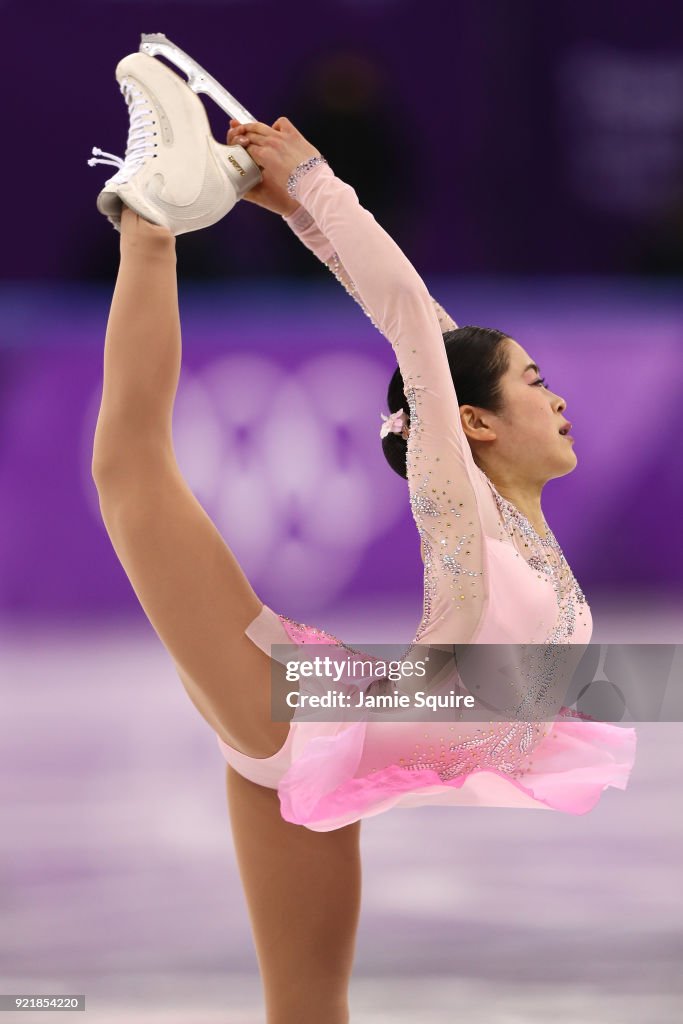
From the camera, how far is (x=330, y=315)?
5.50 meters

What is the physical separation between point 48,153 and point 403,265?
13.5ft

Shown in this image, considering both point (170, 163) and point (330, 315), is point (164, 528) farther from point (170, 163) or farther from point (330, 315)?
point (330, 315)

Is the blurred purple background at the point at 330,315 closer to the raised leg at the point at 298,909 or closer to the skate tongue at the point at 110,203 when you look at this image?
the raised leg at the point at 298,909

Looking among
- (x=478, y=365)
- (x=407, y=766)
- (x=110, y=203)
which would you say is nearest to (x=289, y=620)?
(x=407, y=766)

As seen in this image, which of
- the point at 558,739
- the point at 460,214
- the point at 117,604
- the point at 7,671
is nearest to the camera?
the point at 558,739

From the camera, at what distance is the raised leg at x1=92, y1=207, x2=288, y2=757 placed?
2.20 m

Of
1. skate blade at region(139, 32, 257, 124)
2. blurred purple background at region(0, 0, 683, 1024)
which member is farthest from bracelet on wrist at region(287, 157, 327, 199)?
blurred purple background at region(0, 0, 683, 1024)

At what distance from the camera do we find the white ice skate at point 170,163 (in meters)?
2.32

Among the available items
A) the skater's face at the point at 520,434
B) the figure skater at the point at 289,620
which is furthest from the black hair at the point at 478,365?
the figure skater at the point at 289,620

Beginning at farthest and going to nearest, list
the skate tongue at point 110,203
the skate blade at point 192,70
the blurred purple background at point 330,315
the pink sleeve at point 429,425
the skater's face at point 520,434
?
1. the blurred purple background at point 330,315
2. the skate blade at point 192,70
3. the skater's face at point 520,434
4. the skate tongue at point 110,203
5. the pink sleeve at point 429,425

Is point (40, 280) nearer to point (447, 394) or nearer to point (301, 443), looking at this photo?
point (301, 443)

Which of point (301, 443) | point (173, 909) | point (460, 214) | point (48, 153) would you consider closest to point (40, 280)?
point (48, 153)

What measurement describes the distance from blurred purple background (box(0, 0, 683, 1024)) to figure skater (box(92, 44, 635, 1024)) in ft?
5.34

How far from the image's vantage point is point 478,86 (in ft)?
19.0
